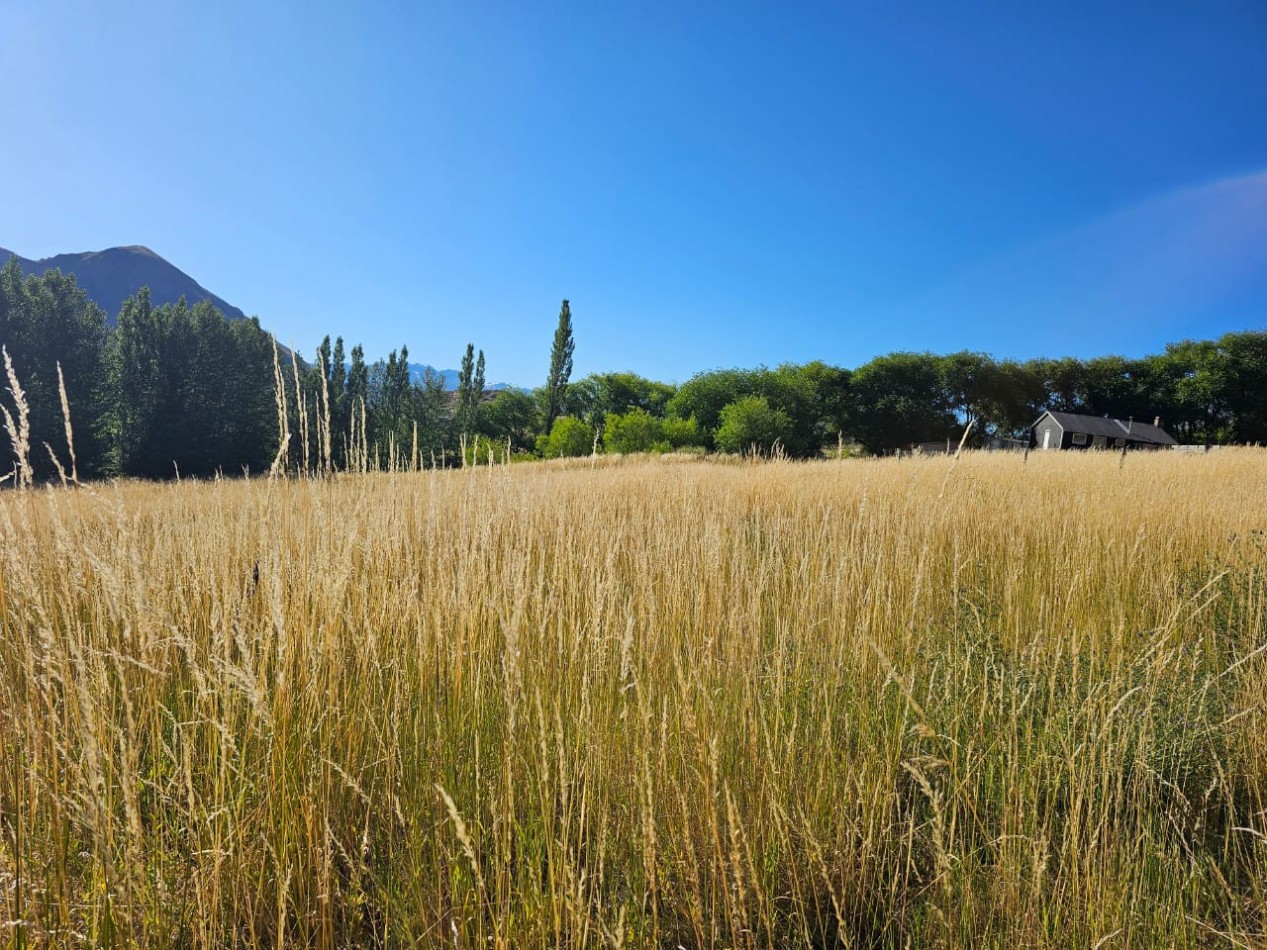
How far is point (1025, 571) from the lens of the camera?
3867 millimetres

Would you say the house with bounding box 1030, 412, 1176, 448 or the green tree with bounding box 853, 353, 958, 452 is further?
the green tree with bounding box 853, 353, 958, 452

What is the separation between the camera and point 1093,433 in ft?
111

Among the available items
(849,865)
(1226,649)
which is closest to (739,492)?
(1226,649)

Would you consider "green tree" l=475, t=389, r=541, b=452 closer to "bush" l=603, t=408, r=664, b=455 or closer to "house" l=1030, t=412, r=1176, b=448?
"bush" l=603, t=408, r=664, b=455

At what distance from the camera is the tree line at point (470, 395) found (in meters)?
29.9

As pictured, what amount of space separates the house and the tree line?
12.9 ft

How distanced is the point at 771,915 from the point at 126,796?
4.39 ft

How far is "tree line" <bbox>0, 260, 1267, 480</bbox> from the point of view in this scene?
2989cm

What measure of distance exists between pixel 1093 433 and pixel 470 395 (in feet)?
135

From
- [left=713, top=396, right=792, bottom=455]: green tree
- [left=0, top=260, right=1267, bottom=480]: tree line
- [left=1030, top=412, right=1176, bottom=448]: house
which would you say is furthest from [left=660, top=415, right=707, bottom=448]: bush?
[left=1030, top=412, right=1176, bottom=448]: house

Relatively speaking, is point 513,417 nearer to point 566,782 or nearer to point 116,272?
point 566,782

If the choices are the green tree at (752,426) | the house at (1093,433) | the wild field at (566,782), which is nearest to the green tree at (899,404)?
the house at (1093,433)

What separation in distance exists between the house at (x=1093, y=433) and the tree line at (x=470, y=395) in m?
3.93

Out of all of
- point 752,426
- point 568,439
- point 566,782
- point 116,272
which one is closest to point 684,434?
point 752,426
